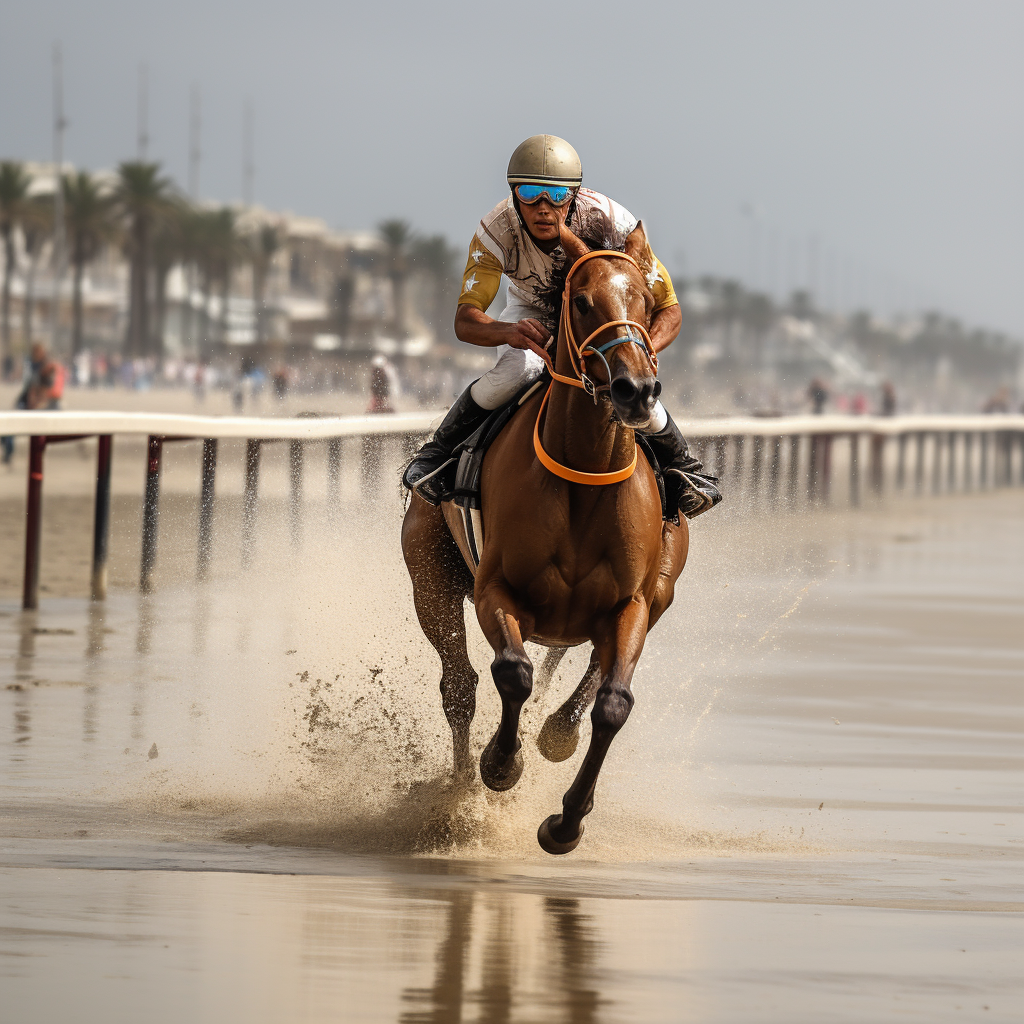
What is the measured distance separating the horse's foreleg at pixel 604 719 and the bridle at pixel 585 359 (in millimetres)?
456

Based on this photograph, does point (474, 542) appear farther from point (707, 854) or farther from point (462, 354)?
A: point (462, 354)

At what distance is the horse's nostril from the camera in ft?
18.0

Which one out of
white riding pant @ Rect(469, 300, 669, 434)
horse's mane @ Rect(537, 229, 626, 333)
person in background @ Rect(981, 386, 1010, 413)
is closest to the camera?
horse's mane @ Rect(537, 229, 626, 333)

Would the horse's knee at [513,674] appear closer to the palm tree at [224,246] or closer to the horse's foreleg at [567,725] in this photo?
the horse's foreleg at [567,725]

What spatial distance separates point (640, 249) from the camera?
6.17 m

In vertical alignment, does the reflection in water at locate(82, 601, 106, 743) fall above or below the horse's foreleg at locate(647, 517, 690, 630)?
below

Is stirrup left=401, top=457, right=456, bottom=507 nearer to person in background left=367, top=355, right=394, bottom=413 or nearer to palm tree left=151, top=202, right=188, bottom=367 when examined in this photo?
person in background left=367, top=355, right=394, bottom=413

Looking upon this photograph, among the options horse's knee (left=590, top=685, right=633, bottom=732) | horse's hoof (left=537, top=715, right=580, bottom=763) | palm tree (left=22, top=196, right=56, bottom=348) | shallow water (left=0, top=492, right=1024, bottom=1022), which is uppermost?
palm tree (left=22, top=196, right=56, bottom=348)

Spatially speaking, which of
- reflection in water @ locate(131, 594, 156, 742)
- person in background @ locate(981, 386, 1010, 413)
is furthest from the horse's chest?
person in background @ locate(981, 386, 1010, 413)

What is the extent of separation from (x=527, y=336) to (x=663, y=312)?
465 millimetres

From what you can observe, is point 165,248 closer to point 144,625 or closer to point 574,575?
point 144,625

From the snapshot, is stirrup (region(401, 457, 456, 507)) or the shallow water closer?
the shallow water

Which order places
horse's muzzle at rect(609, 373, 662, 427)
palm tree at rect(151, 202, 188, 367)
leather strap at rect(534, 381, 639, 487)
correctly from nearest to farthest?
horse's muzzle at rect(609, 373, 662, 427), leather strap at rect(534, 381, 639, 487), palm tree at rect(151, 202, 188, 367)

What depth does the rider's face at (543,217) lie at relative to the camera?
6.41 m
